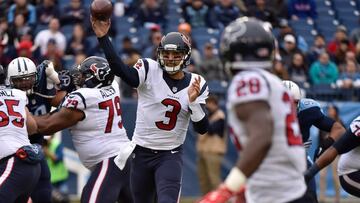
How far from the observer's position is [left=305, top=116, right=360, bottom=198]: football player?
6.56 meters

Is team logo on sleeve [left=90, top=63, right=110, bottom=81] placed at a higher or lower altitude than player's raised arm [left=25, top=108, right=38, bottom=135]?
higher

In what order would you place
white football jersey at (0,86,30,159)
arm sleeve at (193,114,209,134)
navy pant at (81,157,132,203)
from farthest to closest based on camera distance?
arm sleeve at (193,114,209,134)
navy pant at (81,157,132,203)
white football jersey at (0,86,30,159)

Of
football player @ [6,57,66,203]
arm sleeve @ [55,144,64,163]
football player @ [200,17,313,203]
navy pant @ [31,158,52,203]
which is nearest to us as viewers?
football player @ [200,17,313,203]

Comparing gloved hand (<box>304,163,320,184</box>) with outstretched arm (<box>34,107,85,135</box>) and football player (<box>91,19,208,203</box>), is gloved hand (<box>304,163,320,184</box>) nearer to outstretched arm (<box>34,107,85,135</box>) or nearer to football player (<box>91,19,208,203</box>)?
football player (<box>91,19,208,203</box>)

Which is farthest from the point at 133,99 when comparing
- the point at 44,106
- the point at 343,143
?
the point at 343,143

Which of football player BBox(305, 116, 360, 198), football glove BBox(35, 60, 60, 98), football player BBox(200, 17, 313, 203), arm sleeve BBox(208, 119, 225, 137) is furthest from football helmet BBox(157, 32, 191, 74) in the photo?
arm sleeve BBox(208, 119, 225, 137)

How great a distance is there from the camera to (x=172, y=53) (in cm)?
738

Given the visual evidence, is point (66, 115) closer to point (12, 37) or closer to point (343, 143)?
point (343, 143)

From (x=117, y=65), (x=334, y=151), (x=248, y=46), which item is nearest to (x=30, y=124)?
(x=117, y=65)

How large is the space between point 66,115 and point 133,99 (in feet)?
19.9

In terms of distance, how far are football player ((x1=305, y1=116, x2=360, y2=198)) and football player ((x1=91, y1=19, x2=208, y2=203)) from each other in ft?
3.78

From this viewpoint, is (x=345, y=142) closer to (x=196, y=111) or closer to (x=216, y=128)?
(x=196, y=111)

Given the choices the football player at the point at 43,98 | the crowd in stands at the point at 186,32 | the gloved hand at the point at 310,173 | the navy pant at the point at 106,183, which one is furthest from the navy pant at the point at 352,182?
the crowd in stands at the point at 186,32

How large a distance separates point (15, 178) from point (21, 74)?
1011mm
